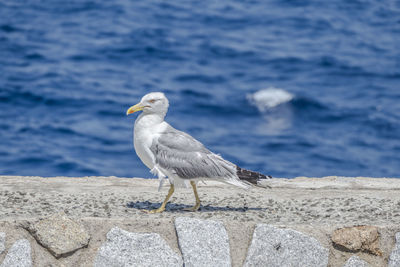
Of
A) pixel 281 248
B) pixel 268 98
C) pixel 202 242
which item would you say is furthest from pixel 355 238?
pixel 268 98

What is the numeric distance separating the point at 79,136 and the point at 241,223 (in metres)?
8.77

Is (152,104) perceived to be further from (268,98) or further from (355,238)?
(268,98)

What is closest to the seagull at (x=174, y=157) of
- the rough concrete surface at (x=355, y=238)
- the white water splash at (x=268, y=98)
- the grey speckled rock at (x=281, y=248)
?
the grey speckled rock at (x=281, y=248)

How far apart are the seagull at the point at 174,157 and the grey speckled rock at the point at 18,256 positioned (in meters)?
0.98

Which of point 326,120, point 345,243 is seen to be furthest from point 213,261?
point 326,120

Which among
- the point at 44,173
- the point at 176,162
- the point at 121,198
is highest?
the point at 176,162

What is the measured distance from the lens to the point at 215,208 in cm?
586


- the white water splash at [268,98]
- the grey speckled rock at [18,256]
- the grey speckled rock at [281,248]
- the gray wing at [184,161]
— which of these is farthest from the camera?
the white water splash at [268,98]

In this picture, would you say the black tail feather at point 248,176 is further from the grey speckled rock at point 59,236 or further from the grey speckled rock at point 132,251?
the grey speckled rock at point 59,236

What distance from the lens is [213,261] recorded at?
207 inches

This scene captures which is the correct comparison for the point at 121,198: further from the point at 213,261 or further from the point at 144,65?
the point at 144,65

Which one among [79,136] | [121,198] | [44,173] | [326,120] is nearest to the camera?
[121,198]

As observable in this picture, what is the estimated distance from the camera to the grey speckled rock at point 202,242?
5234mm

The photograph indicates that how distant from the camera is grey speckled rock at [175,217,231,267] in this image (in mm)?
5234
